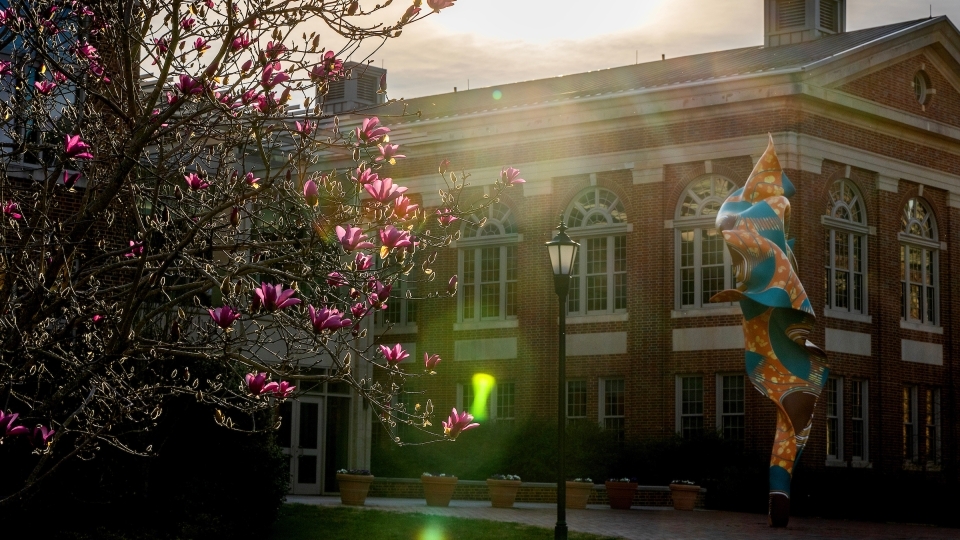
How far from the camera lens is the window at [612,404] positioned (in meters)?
38.2

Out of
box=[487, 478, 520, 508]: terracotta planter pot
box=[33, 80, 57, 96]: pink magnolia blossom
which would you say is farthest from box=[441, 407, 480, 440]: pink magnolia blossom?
box=[487, 478, 520, 508]: terracotta planter pot

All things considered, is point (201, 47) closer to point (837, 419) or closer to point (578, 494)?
point (578, 494)

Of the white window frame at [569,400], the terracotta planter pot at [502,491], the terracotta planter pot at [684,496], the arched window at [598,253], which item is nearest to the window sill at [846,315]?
the arched window at [598,253]

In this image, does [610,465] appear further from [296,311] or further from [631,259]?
[296,311]

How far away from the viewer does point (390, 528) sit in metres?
23.6

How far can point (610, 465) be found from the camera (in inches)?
1378

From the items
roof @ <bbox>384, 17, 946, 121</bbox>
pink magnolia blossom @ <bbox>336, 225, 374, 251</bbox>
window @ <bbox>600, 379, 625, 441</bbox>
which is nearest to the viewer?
pink magnolia blossom @ <bbox>336, 225, 374, 251</bbox>

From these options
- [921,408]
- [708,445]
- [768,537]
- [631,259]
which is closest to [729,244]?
[768,537]

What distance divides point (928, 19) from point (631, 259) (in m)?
10.7

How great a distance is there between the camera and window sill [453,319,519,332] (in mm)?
41219

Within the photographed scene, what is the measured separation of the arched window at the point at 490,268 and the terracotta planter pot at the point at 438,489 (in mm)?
12876

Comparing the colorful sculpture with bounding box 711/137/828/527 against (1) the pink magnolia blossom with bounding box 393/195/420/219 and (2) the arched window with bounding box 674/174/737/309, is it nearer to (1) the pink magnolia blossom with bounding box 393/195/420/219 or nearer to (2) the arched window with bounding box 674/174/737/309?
(2) the arched window with bounding box 674/174/737/309

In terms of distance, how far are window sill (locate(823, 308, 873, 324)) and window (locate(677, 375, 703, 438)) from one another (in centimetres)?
371

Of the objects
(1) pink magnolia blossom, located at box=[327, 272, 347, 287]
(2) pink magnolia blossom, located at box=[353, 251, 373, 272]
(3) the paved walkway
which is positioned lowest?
(3) the paved walkway
